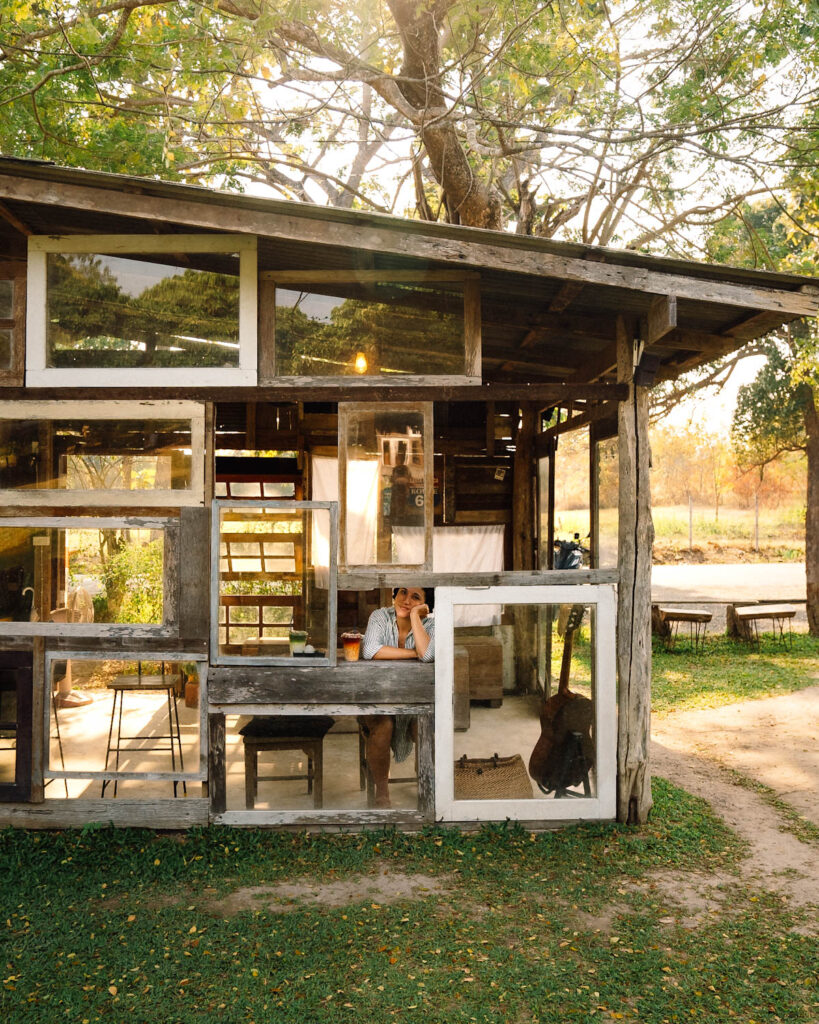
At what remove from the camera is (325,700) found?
18.2ft

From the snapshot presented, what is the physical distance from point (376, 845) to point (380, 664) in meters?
1.11

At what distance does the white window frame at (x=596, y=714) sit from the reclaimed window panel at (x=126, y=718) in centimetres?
153

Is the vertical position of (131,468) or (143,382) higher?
(143,382)

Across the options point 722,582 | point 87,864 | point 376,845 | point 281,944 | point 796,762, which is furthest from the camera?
point 722,582

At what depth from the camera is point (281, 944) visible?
4156 mm

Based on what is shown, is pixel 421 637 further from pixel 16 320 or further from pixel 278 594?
pixel 16 320

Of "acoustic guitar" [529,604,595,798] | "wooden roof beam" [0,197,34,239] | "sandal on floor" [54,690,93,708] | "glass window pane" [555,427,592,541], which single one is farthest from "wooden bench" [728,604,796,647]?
"wooden roof beam" [0,197,34,239]

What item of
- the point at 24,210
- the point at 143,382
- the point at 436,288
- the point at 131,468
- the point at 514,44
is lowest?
the point at 131,468

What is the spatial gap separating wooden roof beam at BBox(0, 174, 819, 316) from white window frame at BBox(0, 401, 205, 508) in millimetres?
1167

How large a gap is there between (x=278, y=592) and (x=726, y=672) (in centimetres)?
825

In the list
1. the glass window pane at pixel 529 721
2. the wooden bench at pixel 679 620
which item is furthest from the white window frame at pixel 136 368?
the wooden bench at pixel 679 620

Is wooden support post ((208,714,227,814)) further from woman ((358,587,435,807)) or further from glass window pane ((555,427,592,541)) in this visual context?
glass window pane ((555,427,592,541))

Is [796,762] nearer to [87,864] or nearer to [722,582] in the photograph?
[87,864]

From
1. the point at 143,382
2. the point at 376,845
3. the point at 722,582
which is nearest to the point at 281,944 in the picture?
the point at 376,845
